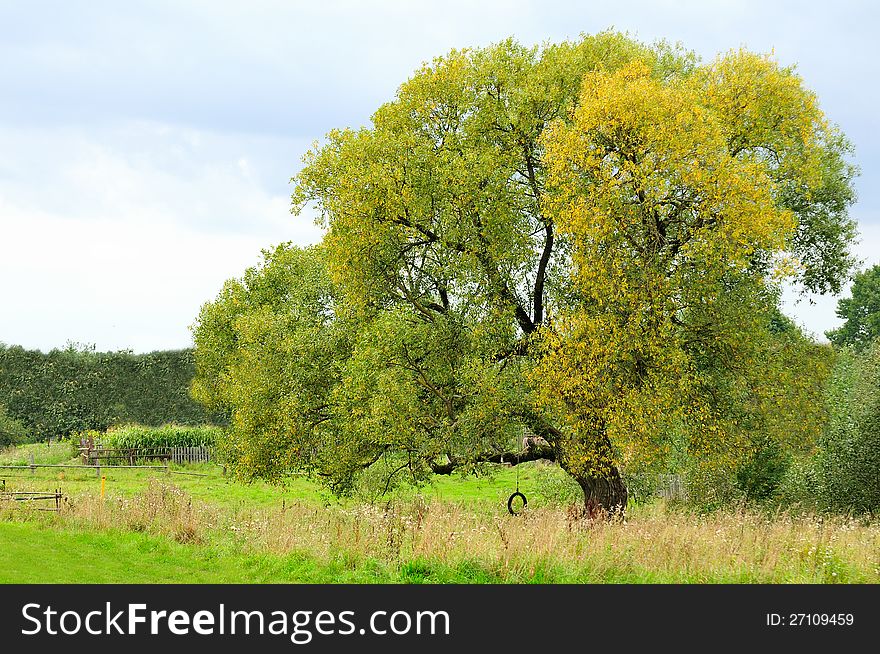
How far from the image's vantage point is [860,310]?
5991 cm

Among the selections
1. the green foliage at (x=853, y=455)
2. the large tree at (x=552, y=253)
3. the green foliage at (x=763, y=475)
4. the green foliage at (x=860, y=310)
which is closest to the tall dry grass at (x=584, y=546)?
the large tree at (x=552, y=253)

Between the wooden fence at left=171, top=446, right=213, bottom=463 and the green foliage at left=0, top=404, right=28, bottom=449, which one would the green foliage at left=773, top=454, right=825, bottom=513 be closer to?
the wooden fence at left=171, top=446, right=213, bottom=463

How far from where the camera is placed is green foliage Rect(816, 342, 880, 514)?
61.0 ft

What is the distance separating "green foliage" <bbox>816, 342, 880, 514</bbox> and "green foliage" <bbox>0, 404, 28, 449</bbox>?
125 ft

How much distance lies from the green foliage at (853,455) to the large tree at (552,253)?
343 cm

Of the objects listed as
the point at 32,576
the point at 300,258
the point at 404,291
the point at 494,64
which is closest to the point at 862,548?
the point at 404,291

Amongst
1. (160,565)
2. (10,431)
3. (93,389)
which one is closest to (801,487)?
(160,565)

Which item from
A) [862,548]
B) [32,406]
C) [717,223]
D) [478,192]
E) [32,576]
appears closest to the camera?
[862,548]

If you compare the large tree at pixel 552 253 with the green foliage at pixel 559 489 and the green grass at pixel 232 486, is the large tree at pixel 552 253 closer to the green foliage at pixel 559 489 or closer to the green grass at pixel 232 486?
the green foliage at pixel 559 489

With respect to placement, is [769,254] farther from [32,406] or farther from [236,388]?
[32,406]

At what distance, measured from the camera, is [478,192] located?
53.5 ft

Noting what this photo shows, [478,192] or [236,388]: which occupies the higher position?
[478,192]

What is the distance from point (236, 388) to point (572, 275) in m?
10.1

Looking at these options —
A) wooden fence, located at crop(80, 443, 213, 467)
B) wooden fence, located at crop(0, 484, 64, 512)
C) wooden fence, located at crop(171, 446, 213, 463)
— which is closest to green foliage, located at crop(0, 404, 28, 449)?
wooden fence, located at crop(80, 443, 213, 467)
